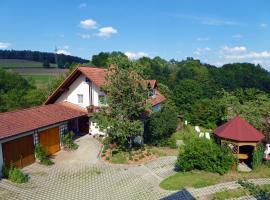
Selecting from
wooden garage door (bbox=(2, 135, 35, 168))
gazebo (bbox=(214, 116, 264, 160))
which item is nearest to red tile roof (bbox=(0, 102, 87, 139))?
wooden garage door (bbox=(2, 135, 35, 168))

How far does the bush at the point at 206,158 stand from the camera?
20.7 metres

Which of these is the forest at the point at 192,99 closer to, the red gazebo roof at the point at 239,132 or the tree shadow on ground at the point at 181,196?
the red gazebo roof at the point at 239,132

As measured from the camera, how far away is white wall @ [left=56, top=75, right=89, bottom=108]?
30.8m

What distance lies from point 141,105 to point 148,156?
4.32 metres

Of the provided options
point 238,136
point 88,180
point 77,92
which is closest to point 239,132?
point 238,136

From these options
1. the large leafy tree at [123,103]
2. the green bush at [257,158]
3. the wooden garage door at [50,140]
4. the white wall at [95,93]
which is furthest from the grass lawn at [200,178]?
the white wall at [95,93]

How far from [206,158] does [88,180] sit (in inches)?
324

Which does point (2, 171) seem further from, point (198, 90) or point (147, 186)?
point (198, 90)

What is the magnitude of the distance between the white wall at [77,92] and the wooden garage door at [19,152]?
29.8ft

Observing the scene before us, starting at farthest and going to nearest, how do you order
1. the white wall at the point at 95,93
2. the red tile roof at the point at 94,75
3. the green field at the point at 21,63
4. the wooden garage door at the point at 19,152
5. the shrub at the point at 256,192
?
the green field at the point at 21,63 < the white wall at the point at 95,93 < the red tile roof at the point at 94,75 < the wooden garage door at the point at 19,152 < the shrub at the point at 256,192

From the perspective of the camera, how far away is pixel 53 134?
Result: 25.7 m

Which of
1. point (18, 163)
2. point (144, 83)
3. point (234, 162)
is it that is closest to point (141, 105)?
point (144, 83)

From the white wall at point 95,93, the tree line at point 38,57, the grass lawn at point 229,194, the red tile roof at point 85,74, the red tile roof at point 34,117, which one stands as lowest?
the grass lawn at point 229,194

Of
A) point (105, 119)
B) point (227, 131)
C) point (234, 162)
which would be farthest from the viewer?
point (105, 119)
